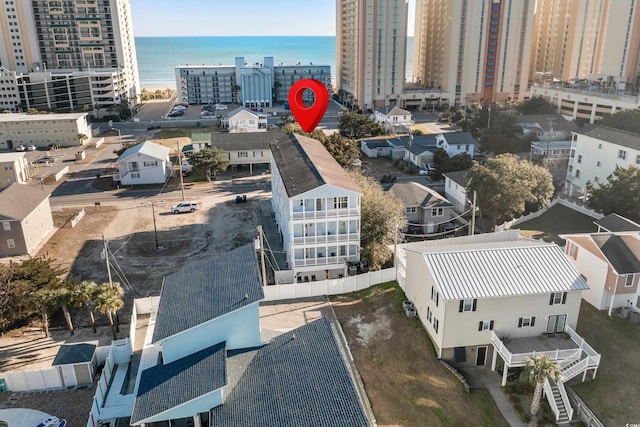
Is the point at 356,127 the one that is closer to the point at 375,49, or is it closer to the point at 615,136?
the point at 375,49

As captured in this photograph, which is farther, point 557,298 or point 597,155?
point 597,155

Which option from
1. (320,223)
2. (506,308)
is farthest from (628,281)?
(320,223)

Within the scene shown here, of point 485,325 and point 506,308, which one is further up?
point 506,308

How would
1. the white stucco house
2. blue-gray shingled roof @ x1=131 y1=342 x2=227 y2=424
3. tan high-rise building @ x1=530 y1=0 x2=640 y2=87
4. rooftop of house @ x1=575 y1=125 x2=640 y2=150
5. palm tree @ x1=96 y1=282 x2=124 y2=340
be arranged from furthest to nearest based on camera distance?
tan high-rise building @ x1=530 y1=0 x2=640 y2=87
the white stucco house
rooftop of house @ x1=575 y1=125 x2=640 y2=150
palm tree @ x1=96 y1=282 x2=124 y2=340
blue-gray shingled roof @ x1=131 y1=342 x2=227 y2=424

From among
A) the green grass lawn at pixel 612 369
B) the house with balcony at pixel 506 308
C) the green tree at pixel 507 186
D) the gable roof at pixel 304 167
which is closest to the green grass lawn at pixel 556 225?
the green tree at pixel 507 186

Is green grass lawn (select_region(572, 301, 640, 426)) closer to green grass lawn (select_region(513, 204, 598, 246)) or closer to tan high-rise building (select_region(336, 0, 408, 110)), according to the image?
green grass lawn (select_region(513, 204, 598, 246))

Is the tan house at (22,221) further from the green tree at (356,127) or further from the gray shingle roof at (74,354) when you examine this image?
the green tree at (356,127)

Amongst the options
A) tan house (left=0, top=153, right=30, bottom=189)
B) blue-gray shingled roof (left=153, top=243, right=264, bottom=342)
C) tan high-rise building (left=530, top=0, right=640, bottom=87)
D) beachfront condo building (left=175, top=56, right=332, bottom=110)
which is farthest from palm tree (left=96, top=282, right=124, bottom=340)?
tan high-rise building (left=530, top=0, right=640, bottom=87)
